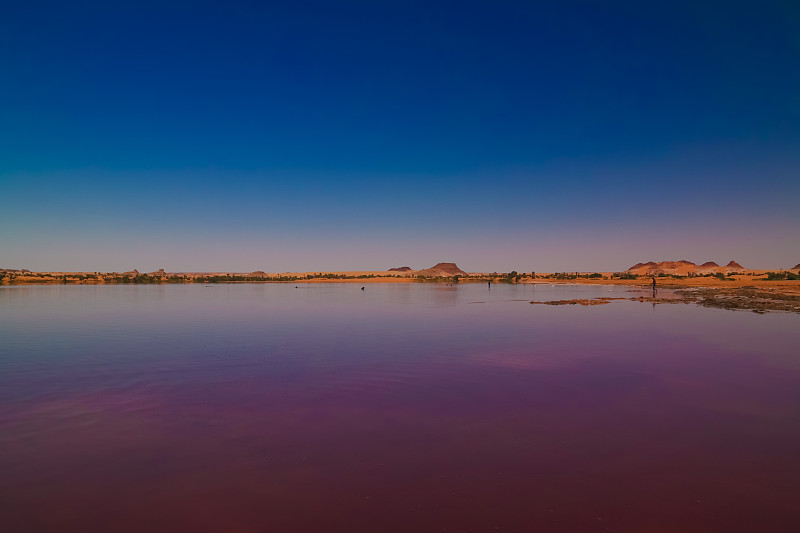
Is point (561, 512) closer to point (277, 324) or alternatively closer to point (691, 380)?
point (691, 380)

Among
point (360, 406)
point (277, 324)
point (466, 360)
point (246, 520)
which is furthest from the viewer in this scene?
point (277, 324)

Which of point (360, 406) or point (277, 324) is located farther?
point (277, 324)

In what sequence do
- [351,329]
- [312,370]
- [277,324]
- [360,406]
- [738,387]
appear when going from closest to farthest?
[360,406]
[738,387]
[312,370]
[351,329]
[277,324]

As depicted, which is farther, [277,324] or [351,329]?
[277,324]

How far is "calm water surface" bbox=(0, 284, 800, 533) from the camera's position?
→ 5.20m

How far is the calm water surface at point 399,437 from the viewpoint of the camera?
5.20 m

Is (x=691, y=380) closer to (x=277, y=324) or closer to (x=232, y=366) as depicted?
(x=232, y=366)

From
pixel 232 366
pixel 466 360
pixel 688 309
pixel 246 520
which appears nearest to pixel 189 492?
pixel 246 520

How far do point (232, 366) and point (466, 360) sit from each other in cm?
650

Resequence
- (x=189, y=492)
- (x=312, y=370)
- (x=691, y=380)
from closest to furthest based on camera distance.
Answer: (x=189, y=492)
(x=691, y=380)
(x=312, y=370)

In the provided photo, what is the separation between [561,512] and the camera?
17.0ft

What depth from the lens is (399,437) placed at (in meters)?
7.36

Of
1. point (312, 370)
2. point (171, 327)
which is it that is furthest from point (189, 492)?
point (171, 327)

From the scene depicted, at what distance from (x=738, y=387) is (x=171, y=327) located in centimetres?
2009
